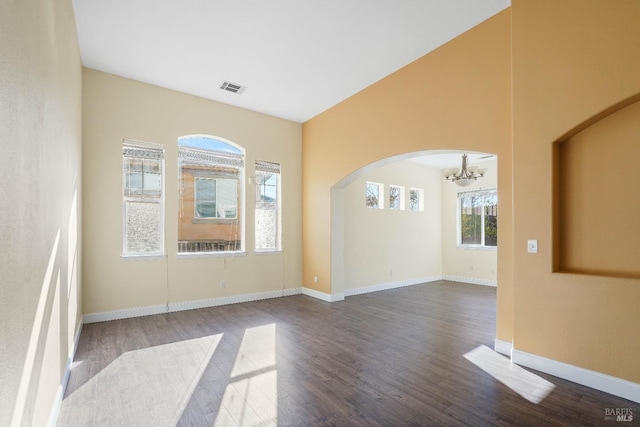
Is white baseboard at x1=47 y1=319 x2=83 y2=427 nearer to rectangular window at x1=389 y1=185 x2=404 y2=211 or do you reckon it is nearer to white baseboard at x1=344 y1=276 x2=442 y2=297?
white baseboard at x1=344 y1=276 x2=442 y2=297

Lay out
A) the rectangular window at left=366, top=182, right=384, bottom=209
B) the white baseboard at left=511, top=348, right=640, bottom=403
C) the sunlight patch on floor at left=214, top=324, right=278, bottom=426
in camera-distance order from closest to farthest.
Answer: the sunlight patch on floor at left=214, top=324, right=278, bottom=426
the white baseboard at left=511, top=348, right=640, bottom=403
the rectangular window at left=366, top=182, right=384, bottom=209

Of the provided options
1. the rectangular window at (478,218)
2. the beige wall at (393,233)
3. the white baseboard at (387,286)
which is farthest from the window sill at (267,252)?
the rectangular window at (478,218)

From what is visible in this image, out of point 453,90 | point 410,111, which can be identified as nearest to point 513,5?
point 453,90

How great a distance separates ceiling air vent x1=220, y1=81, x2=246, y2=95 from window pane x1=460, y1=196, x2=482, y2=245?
6.20 m

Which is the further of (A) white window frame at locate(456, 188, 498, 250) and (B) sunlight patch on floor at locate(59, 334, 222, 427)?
(A) white window frame at locate(456, 188, 498, 250)

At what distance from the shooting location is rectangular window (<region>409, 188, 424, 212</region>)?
802 cm

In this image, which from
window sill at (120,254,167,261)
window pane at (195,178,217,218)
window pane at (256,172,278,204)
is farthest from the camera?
window pane at (256,172,278,204)

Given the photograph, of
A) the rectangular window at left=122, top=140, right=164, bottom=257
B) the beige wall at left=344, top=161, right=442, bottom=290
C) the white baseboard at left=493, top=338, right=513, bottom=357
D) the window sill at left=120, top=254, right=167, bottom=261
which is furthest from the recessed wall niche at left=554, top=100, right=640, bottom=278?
the rectangular window at left=122, top=140, right=164, bottom=257

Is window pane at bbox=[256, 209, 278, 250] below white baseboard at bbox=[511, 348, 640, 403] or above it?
above

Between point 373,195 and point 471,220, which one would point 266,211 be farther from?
point 471,220

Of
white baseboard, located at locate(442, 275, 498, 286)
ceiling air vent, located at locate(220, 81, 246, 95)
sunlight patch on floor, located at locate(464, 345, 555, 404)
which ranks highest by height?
ceiling air vent, located at locate(220, 81, 246, 95)

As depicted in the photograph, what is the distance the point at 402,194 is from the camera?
7.78 metres

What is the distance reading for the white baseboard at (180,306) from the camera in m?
4.43

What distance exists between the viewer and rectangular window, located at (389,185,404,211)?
24.7ft
